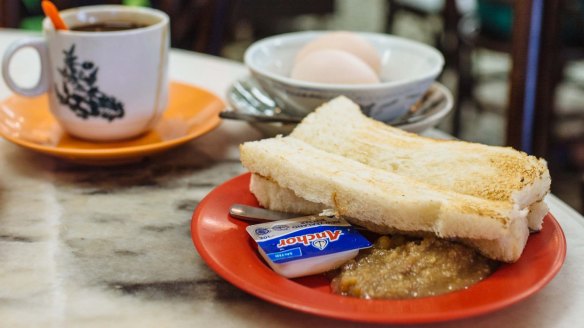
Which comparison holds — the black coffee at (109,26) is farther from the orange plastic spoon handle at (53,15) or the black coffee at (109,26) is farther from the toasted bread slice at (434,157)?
the toasted bread slice at (434,157)

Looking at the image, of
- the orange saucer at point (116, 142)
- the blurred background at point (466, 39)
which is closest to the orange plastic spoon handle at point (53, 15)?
the orange saucer at point (116, 142)

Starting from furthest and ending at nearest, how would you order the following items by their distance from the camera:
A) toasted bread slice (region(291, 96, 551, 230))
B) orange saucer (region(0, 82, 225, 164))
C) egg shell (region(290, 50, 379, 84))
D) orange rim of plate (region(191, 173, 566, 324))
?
egg shell (region(290, 50, 379, 84)) → orange saucer (region(0, 82, 225, 164)) → toasted bread slice (region(291, 96, 551, 230)) → orange rim of plate (region(191, 173, 566, 324))

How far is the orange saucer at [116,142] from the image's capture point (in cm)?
88

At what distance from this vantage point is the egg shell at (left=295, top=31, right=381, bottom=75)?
1.07 metres

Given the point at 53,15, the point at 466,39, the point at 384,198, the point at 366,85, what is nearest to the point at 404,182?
the point at 384,198

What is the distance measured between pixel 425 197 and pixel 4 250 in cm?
44

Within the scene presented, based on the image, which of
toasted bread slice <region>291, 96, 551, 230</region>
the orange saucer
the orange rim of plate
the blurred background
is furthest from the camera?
the blurred background

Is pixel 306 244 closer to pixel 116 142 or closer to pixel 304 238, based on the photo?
pixel 304 238

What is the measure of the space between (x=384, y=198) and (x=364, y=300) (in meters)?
0.12

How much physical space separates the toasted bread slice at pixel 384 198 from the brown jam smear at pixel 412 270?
0.01 meters

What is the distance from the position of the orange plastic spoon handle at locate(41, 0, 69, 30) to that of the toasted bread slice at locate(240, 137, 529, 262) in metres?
0.37

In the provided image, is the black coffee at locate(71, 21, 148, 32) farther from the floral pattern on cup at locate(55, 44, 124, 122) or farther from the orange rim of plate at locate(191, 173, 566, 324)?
the orange rim of plate at locate(191, 173, 566, 324)

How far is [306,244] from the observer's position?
2.00 feet

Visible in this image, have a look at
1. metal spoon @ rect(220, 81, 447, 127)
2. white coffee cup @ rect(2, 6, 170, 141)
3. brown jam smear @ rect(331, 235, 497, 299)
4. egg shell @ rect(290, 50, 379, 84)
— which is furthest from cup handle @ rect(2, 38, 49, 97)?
brown jam smear @ rect(331, 235, 497, 299)
